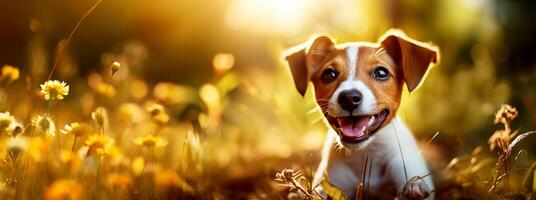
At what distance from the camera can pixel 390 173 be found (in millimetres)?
2750

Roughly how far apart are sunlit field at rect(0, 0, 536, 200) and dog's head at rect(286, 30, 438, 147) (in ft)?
0.61

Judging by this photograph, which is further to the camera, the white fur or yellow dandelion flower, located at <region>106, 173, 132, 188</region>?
the white fur

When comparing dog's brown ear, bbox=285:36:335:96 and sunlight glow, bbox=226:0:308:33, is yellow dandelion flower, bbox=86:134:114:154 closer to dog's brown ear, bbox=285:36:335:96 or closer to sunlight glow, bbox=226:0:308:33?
dog's brown ear, bbox=285:36:335:96

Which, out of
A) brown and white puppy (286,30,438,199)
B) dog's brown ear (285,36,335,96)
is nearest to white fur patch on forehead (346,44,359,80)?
brown and white puppy (286,30,438,199)

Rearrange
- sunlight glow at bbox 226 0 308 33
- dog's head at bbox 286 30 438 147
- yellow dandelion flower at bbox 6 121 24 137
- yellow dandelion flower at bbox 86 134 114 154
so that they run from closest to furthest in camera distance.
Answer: yellow dandelion flower at bbox 6 121 24 137 < yellow dandelion flower at bbox 86 134 114 154 < dog's head at bbox 286 30 438 147 < sunlight glow at bbox 226 0 308 33

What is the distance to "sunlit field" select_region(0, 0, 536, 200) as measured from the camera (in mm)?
2549

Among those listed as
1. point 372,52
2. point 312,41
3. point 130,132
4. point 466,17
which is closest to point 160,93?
point 130,132

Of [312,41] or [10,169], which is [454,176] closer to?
[312,41]

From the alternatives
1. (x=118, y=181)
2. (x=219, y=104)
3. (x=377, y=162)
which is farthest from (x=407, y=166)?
(x=219, y=104)

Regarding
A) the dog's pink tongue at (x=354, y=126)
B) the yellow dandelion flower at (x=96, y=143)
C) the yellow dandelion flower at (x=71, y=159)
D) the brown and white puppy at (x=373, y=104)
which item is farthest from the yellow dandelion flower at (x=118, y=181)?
the dog's pink tongue at (x=354, y=126)

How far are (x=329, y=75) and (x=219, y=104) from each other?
1.37 meters

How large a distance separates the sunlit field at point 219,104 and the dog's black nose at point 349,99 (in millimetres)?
319

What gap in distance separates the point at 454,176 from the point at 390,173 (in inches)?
19.3

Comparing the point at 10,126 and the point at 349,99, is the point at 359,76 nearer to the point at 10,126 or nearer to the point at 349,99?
the point at 349,99
